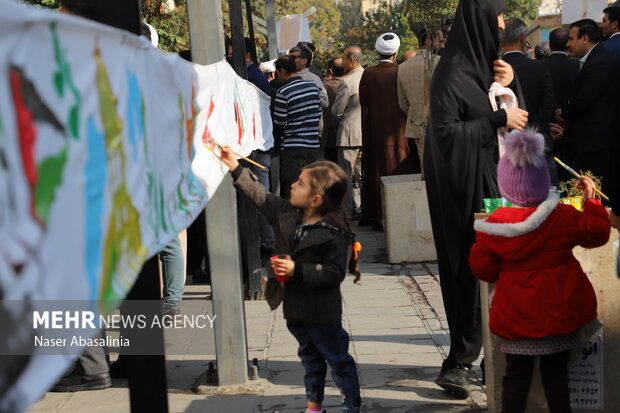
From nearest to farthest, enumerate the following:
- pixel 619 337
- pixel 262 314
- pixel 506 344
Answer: pixel 506 344
pixel 619 337
pixel 262 314

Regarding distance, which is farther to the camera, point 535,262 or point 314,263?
point 314,263

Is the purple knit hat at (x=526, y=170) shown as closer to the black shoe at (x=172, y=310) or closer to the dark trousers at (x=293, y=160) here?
the black shoe at (x=172, y=310)

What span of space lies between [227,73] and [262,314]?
257 centimetres

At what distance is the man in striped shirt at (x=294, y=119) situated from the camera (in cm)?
920

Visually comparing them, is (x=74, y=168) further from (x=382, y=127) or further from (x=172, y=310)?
(x=382, y=127)

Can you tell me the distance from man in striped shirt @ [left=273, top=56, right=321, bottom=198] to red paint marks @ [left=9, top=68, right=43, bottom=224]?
7475mm

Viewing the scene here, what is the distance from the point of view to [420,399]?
5012mm

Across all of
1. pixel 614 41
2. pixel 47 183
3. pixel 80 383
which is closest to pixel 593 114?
pixel 614 41

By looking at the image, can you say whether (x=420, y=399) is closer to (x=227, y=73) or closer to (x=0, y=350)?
(x=227, y=73)

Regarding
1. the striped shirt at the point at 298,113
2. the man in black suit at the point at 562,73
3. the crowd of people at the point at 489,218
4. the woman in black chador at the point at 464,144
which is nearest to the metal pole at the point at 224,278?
the crowd of people at the point at 489,218

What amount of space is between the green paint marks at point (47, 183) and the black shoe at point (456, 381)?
3.51m

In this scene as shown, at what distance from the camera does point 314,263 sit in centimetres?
433

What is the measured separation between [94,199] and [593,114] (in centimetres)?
657

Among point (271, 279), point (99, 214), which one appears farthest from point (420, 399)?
point (99, 214)
